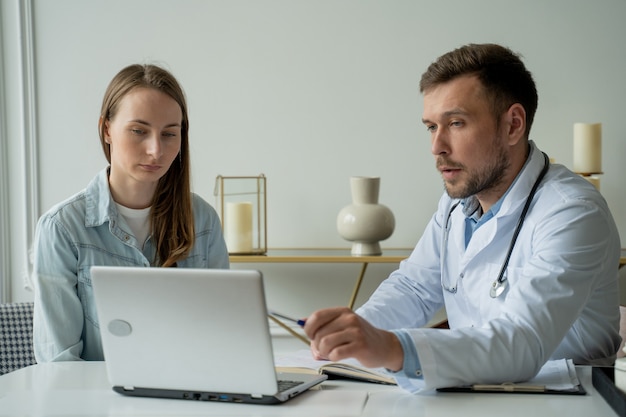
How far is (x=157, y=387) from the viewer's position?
137 cm

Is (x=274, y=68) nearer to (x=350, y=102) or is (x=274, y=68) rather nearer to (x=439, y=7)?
(x=350, y=102)

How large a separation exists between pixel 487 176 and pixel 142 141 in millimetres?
851

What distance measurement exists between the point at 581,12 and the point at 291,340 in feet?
5.48

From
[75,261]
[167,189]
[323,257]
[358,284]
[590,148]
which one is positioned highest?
[590,148]

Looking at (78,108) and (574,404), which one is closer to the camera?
(574,404)

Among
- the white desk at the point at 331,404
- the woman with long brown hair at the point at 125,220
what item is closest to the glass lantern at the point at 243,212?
the woman with long brown hair at the point at 125,220

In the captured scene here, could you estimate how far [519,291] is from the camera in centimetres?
150

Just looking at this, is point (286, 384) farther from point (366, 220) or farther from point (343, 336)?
point (366, 220)

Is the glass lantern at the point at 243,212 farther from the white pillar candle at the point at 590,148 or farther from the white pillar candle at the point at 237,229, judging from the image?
the white pillar candle at the point at 590,148

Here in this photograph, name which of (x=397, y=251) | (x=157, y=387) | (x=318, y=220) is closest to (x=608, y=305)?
(x=157, y=387)

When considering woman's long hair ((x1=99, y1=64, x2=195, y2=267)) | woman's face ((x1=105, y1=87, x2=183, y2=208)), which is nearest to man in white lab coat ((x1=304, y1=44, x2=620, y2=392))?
woman's long hair ((x1=99, y1=64, x2=195, y2=267))

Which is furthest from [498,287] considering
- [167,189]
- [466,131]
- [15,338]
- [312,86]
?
[312,86]

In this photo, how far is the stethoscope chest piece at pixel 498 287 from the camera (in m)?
1.71

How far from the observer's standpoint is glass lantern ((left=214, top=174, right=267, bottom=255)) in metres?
3.04
